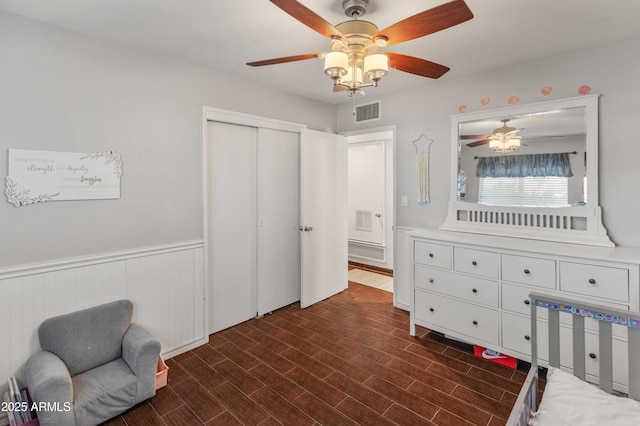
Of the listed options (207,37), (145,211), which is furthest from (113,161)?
(207,37)

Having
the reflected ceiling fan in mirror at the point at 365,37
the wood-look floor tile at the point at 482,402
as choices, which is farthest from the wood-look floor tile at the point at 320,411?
the reflected ceiling fan in mirror at the point at 365,37

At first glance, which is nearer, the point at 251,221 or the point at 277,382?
the point at 277,382

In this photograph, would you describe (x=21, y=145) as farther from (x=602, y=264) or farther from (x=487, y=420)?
(x=602, y=264)

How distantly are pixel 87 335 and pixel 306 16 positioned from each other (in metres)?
2.38

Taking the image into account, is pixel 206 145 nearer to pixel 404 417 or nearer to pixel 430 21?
pixel 430 21

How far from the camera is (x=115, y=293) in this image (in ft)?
8.11

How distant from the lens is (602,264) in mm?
2168

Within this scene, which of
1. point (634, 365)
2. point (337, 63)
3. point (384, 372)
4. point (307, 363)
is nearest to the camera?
point (634, 365)

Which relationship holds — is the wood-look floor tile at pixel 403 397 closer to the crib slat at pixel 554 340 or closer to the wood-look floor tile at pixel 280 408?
the wood-look floor tile at pixel 280 408

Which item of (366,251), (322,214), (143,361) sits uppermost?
(322,214)

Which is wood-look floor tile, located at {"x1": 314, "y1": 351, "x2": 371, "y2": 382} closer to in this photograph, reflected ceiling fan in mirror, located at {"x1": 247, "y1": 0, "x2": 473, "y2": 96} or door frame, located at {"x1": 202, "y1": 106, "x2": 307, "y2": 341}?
door frame, located at {"x1": 202, "y1": 106, "x2": 307, "y2": 341}

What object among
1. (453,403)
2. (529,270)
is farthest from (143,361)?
(529,270)

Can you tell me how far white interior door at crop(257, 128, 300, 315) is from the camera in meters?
3.54

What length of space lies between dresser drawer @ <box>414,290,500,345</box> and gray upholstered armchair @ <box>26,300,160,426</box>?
87.6 inches
